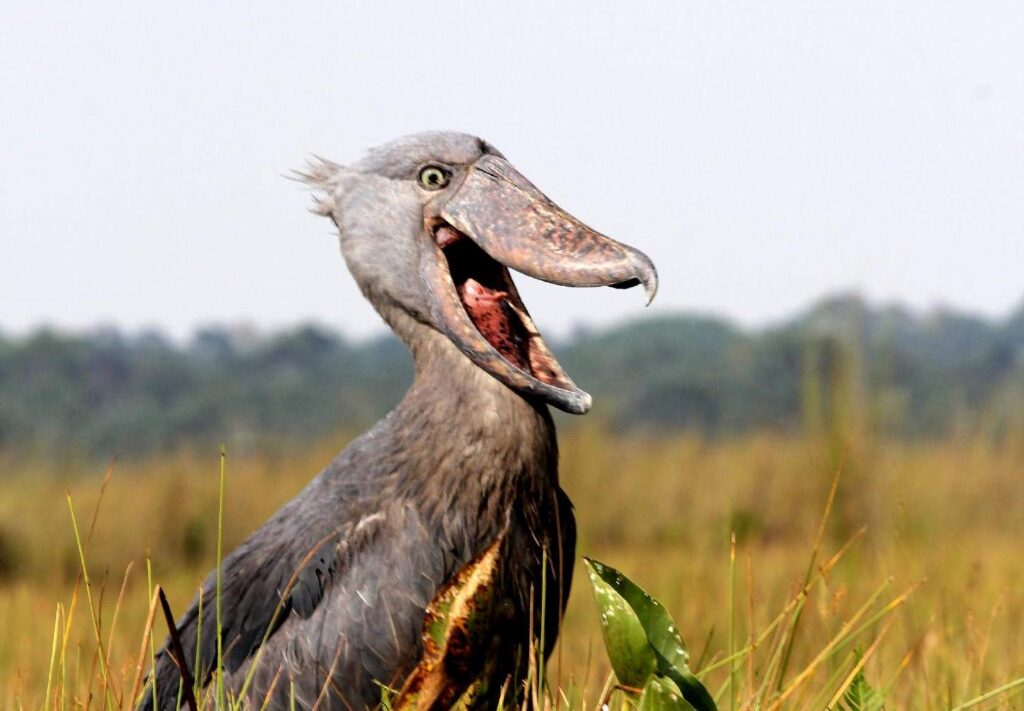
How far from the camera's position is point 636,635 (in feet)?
7.64

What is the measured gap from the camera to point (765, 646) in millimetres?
4344

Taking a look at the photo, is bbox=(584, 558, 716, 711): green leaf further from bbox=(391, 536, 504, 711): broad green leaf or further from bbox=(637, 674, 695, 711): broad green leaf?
bbox=(391, 536, 504, 711): broad green leaf

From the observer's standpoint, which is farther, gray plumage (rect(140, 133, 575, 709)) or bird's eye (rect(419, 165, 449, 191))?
bird's eye (rect(419, 165, 449, 191))

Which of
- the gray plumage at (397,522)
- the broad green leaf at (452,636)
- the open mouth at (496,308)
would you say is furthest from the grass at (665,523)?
the broad green leaf at (452,636)

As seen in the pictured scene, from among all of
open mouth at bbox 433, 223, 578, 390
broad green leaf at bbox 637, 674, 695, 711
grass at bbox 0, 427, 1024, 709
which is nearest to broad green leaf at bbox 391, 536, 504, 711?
broad green leaf at bbox 637, 674, 695, 711

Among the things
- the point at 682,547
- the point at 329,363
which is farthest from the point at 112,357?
the point at 682,547

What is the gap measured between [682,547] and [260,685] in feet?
20.2

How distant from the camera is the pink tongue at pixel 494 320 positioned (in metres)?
2.97

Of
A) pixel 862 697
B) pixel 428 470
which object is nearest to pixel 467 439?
pixel 428 470

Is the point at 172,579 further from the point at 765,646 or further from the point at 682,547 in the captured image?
the point at 765,646

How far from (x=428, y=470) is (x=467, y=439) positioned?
0.11m

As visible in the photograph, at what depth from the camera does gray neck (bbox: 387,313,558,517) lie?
293 cm

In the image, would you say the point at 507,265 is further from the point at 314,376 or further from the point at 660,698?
the point at 314,376

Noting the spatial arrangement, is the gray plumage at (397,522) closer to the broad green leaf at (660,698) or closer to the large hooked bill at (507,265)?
the large hooked bill at (507,265)
